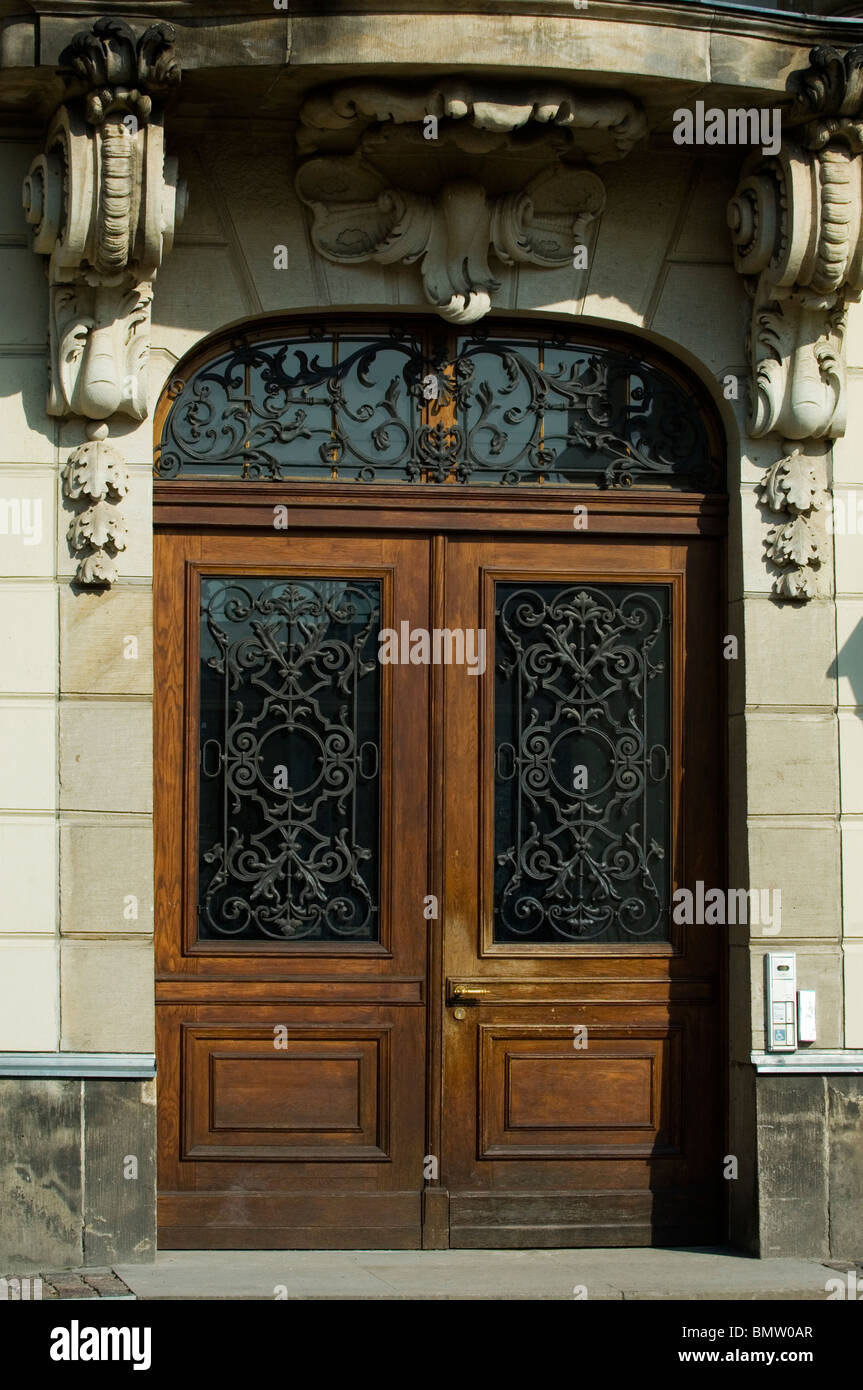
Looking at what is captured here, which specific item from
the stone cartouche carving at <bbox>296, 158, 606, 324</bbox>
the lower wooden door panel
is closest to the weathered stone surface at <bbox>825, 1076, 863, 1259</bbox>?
the lower wooden door panel

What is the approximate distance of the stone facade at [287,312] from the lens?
7.08 m

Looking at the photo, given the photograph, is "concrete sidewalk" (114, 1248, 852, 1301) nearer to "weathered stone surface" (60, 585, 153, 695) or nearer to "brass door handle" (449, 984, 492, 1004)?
"brass door handle" (449, 984, 492, 1004)

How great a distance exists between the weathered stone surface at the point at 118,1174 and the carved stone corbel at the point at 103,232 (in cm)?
219

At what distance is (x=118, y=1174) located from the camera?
720cm

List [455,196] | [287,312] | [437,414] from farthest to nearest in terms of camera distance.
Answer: [437,414] < [287,312] < [455,196]

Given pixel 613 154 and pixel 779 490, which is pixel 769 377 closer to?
pixel 779 490

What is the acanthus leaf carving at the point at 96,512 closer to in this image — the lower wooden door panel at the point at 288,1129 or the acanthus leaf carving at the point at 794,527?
the lower wooden door panel at the point at 288,1129

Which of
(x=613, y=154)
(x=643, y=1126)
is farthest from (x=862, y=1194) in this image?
(x=613, y=154)

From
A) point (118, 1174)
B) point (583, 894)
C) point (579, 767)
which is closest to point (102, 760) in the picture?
point (118, 1174)

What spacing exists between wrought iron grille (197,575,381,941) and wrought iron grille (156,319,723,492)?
60 centimetres

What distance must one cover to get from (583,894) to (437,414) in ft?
7.48

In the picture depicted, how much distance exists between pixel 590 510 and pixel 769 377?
99 cm

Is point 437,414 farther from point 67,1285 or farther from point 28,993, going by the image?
point 67,1285

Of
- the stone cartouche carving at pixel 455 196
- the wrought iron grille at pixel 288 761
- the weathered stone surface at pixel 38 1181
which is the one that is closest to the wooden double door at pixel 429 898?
the wrought iron grille at pixel 288 761
